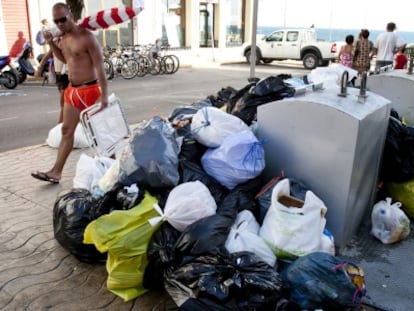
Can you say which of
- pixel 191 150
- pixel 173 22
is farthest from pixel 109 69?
pixel 191 150

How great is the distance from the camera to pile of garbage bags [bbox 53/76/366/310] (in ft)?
7.55

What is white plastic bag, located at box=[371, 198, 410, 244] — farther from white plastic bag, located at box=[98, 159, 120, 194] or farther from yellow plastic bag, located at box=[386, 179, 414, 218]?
white plastic bag, located at box=[98, 159, 120, 194]

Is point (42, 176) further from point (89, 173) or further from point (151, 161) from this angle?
point (151, 161)

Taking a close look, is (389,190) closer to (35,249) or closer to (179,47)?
(35,249)

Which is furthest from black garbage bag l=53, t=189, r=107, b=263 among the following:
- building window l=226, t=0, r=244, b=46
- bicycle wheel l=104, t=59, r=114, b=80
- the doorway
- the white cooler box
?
building window l=226, t=0, r=244, b=46

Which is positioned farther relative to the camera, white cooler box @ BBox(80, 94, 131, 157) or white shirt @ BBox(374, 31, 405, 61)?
white shirt @ BBox(374, 31, 405, 61)

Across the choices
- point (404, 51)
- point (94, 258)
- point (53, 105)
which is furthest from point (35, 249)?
point (404, 51)

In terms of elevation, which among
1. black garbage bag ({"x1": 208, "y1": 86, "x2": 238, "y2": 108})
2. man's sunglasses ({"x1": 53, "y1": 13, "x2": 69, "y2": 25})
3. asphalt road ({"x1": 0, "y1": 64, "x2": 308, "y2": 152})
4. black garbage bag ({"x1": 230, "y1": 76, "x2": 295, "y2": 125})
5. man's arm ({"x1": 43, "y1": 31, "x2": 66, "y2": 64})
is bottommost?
asphalt road ({"x1": 0, "y1": 64, "x2": 308, "y2": 152})

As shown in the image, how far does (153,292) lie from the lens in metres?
2.75

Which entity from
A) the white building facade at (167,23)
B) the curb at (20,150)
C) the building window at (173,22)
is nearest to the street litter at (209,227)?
the curb at (20,150)

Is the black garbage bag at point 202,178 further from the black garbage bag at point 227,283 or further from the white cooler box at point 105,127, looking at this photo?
the white cooler box at point 105,127

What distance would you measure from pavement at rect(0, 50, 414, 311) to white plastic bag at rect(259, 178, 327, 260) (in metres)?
0.52

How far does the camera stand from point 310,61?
20.1 meters

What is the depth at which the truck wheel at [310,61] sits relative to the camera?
20000 mm
